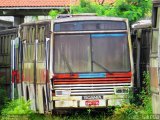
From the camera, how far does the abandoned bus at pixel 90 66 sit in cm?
2209

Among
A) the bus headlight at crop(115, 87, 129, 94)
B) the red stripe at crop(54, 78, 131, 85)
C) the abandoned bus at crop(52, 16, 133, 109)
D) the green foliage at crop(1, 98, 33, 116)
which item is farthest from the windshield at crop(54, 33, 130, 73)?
the green foliage at crop(1, 98, 33, 116)

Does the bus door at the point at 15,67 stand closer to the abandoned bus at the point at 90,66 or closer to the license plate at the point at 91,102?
the abandoned bus at the point at 90,66

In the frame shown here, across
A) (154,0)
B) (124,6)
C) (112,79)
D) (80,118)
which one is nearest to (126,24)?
(112,79)

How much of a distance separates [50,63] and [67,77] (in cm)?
64

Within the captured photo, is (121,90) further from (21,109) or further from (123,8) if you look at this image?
(123,8)

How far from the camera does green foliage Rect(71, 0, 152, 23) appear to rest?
1252 inches

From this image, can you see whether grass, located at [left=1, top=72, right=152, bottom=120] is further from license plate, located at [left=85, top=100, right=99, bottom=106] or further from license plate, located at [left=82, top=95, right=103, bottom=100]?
license plate, located at [left=82, top=95, right=103, bottom=100]

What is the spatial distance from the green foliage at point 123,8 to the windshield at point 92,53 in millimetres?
9112

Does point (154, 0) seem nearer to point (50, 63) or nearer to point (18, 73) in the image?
point (50, 63)

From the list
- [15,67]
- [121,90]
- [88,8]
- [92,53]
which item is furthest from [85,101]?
[88,8]

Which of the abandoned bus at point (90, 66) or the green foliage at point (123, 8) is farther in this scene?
the green foliage at point (123, 8)

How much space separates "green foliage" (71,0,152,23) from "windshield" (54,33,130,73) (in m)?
9.11

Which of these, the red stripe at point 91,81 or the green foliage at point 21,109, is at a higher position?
the red stripe at point 91,81

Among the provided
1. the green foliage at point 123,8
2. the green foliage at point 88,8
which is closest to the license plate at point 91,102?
the green foliage at point 123,8
